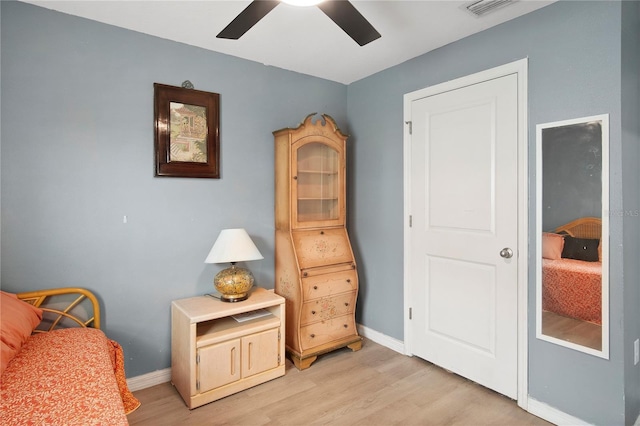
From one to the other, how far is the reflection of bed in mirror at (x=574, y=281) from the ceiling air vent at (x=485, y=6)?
132cm

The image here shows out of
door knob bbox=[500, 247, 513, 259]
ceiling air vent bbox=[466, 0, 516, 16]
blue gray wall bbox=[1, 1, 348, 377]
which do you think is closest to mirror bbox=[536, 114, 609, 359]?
door knob bbox=[500, 247, 513, 259]

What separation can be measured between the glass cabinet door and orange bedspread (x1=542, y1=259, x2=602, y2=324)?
160 centimetres

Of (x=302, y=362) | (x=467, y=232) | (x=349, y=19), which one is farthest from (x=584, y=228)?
→ (x=302, y=362)

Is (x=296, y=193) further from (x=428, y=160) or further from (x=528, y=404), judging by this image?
(x=528, y=404)

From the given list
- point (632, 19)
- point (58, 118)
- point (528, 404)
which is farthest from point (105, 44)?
point (528, 404)

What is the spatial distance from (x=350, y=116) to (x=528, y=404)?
2713mm

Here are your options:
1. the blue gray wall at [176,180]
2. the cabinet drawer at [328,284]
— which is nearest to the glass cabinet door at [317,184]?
the blue gray wall at [176,180]

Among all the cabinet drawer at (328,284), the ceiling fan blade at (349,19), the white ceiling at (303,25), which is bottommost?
the cabinet drawer at (328,284)

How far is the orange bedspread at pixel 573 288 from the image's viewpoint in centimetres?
196

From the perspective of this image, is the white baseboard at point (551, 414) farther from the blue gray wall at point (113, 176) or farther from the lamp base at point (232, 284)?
the blue gray wall at point (113, 176)

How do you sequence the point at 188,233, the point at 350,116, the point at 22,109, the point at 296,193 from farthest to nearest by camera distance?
1. the point at 350,116
2. the point at 296,193
3. the point at 188,233
4. the point at 22,109

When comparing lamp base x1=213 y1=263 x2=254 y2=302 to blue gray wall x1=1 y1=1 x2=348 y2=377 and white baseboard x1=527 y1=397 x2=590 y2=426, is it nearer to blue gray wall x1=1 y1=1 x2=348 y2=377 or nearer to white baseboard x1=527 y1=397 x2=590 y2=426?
blue gray wall x1=1 y1=1 x2=348 y2=377

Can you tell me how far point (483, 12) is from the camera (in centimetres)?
219

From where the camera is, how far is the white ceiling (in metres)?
2.12
